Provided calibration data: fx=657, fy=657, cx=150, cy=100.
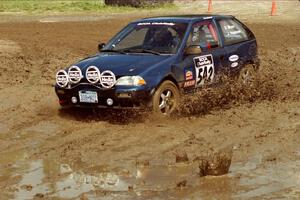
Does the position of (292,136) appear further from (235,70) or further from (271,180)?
(235,70)

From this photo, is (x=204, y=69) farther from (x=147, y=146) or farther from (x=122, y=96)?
(x=147, y=146)

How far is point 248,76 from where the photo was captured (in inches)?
449

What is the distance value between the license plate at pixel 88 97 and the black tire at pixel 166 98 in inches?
33.1

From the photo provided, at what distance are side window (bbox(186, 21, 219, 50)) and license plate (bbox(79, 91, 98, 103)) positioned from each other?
69.7 inches

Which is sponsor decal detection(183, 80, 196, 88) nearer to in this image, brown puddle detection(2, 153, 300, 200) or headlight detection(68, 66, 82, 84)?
headlight detection(68, 66, 82, 84)

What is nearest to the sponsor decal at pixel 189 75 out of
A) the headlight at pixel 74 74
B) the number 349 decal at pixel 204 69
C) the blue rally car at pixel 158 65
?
the blue rally car at pixel 158 65

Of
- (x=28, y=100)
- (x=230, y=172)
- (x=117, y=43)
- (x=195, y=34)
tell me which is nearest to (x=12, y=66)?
(x=28, y=100)

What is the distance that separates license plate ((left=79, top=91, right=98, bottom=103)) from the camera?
9336mm

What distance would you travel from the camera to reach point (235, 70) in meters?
11.1

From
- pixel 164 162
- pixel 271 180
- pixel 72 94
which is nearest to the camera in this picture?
pixel 271 180

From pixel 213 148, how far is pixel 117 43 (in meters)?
3.34

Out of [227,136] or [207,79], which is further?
[207,79]

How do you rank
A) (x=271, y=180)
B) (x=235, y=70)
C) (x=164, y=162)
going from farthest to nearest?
1. (x=235, y=70)
2. (x=164, y=162)
3. (x=271, y=180)

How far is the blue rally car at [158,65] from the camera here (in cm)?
922
